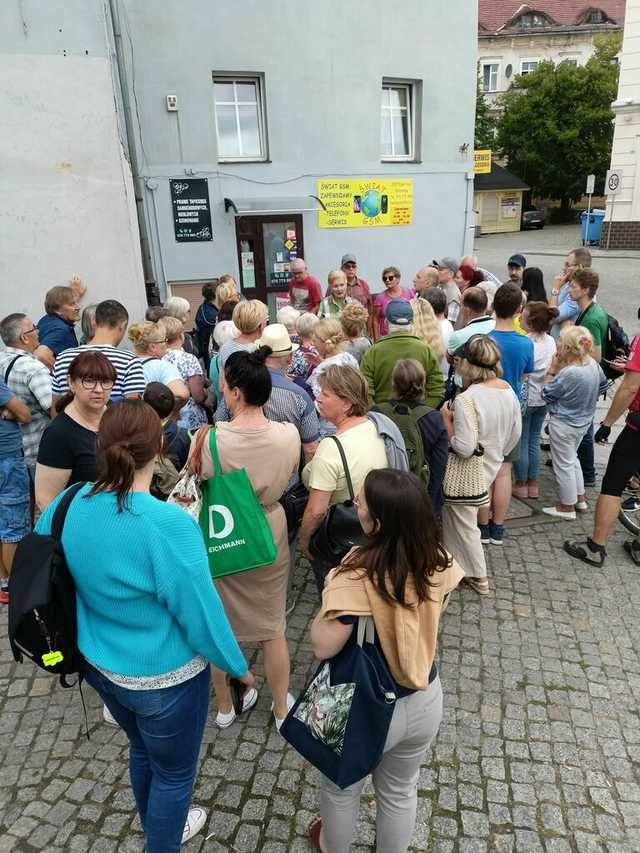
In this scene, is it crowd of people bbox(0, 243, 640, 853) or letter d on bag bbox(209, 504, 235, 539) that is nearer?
crowd of people bbox(0, 243, 640, 853)

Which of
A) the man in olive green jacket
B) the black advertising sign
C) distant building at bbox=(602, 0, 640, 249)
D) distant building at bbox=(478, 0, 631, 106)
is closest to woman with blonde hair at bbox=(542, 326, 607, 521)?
the man in olive green jacket

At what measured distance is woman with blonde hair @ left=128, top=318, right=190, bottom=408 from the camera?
13.4 ft

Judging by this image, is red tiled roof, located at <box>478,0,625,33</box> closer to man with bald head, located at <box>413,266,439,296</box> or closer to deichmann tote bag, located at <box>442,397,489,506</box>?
man with bald head, located at <box>413,266,439,296</box>

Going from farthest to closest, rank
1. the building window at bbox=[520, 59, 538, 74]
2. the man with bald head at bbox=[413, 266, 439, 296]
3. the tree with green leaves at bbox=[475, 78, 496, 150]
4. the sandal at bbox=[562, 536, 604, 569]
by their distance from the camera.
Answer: the building window at bbox=[520, 59, 538, 74]
the tree with green leaves at bbox=[475, 78, 496, 150]
the man with bald head at bbox=[413, 266, 439, 296]
the sandal at bbox=[562, 536, 604, 569]

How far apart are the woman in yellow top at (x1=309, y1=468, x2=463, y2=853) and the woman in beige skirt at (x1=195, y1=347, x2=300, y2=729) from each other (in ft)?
2.86

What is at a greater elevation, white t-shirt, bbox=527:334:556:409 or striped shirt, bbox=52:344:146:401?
striped shirt, bbox=52:344:146:401

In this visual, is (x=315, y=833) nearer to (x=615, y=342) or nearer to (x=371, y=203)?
(x=615, y=342)

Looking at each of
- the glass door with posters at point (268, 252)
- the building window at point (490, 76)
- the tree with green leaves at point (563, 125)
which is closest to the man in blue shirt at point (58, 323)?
the glass door with posters at point (268, 252)

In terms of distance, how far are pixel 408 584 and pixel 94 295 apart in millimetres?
6221

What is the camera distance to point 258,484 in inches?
108

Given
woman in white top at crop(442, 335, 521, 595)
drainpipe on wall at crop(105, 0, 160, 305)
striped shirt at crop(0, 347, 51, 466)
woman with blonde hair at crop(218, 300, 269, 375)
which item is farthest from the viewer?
drainpipe on wall at crop(105, 0, 160, 305)

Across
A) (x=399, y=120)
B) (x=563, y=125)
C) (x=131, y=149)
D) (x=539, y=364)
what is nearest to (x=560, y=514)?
(x=539, y=364)

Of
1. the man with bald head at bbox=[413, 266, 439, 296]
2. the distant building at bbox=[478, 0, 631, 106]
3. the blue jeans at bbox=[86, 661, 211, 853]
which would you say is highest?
Result: the distant building at bbox=[478, 0, 631, 106]

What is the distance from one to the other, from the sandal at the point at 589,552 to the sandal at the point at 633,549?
0.63 feet
